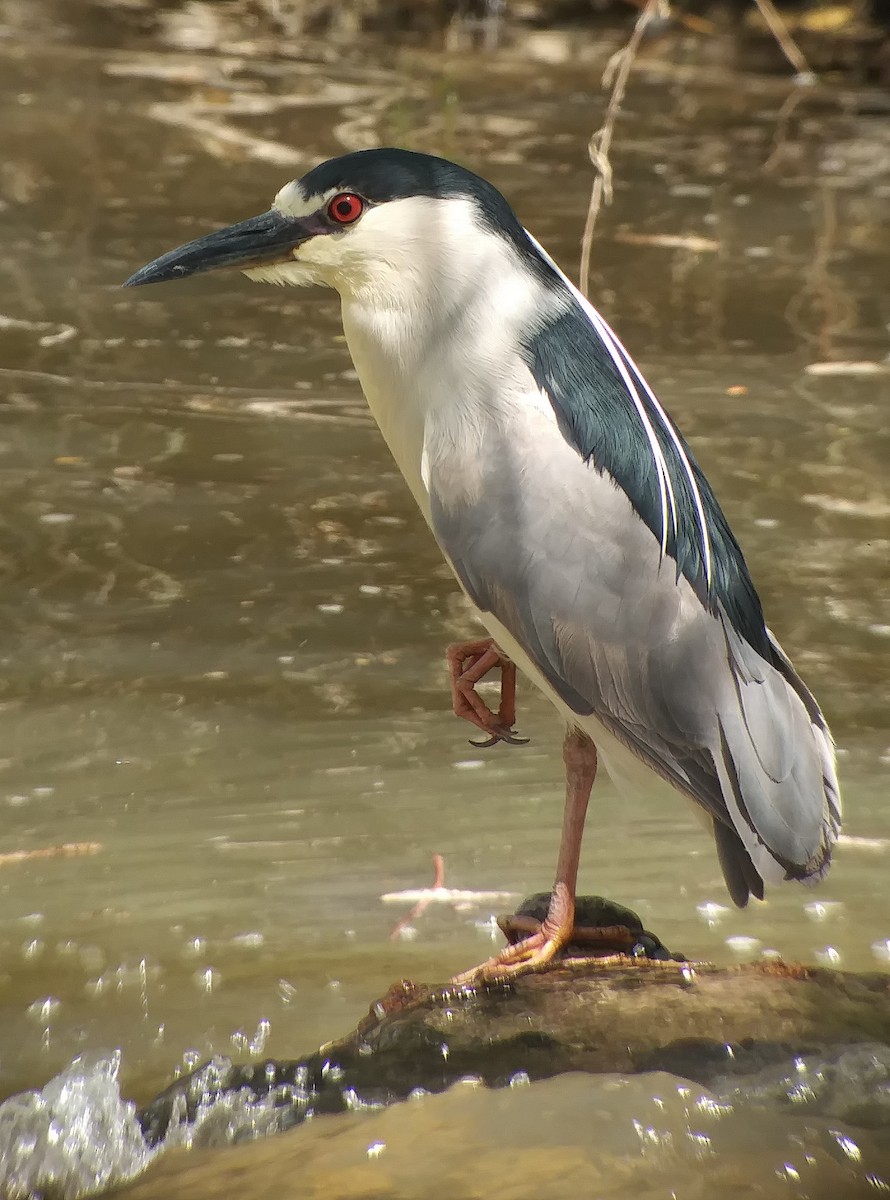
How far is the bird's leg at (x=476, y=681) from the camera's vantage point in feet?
11.1

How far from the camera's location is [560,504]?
313 centimetres

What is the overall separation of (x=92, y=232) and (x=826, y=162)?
4.15 metres

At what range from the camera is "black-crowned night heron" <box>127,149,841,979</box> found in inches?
123

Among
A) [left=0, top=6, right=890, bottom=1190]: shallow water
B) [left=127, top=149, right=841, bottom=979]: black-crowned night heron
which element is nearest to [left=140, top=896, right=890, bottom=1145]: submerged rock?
[left=127, top=149, right=841, bottom=979]: black-crowned night heron

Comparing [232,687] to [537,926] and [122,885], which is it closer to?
[122,885]

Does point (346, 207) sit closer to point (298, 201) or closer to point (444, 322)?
point (298, 201)

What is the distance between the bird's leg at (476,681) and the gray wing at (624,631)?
21cm

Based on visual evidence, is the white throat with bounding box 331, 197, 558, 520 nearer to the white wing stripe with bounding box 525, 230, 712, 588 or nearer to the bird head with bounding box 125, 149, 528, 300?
the bird head with bounding box 125, 149, 528, 300

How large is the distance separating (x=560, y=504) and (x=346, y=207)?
26.6 inches

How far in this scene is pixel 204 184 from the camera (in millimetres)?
8273

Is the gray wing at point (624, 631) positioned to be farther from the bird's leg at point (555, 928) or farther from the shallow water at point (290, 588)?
the shallow water at point (290, 588)

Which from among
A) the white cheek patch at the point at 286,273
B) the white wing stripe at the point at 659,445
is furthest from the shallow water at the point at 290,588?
the white cheek patch at the point at 286,273

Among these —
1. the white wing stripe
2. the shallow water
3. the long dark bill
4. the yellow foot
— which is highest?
the long dark bill

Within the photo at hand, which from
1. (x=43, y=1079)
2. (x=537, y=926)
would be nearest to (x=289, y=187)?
(x=537, y=926)
